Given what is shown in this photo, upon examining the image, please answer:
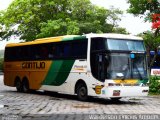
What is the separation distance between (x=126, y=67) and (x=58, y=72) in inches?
200

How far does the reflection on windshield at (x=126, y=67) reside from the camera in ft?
68.8

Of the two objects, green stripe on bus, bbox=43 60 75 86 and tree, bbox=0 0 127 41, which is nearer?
green stripe on bus, bbox=43 60 75 86

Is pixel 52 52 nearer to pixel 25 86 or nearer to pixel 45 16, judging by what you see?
pixel 25 86

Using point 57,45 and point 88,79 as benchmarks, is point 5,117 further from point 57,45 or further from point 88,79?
point 57,45

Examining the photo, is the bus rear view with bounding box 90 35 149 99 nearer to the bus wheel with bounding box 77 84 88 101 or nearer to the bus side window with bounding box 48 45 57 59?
the bus wheel with bounding box 77 84 88 101

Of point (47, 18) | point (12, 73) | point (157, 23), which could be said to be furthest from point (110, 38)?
point (47, 18)

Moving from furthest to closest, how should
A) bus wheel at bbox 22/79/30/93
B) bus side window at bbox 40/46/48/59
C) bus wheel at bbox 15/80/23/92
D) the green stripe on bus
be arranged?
bus wheel at bbox 15/80/23/92 → bus wheel at bbox 22/79/30/93 → bus side window at bbox 40/46/48/59 → the green stripe on bus

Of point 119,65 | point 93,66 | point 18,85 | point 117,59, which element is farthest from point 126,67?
point 18,85

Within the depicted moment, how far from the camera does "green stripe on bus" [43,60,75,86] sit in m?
→ 24.3

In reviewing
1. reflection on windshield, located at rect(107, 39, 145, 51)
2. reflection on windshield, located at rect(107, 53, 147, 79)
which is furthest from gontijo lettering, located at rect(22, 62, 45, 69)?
reflection on windshield, located at rect(107, 53, 147, 79)

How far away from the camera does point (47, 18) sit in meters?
60.2

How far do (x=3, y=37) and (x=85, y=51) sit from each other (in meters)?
43.8

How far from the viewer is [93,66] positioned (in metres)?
21.9

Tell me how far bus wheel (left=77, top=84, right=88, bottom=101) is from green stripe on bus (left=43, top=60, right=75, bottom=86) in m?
1.42
